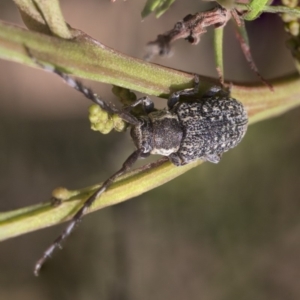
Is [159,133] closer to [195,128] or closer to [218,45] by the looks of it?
[195,128]

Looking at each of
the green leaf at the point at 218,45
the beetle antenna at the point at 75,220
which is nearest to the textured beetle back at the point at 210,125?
the green leaf at the point at 218,45

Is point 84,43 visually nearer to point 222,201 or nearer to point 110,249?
point 222,201

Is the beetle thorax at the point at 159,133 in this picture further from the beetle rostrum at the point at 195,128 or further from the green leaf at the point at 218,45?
the green leaf at the point at 218,45

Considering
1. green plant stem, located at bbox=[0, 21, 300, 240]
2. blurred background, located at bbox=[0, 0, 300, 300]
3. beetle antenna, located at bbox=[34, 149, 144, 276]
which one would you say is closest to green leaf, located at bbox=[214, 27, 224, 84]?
green plant stem, located at bbox=[0, 21, 300, 240]

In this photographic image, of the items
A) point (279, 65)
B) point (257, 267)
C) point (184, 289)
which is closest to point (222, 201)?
point (257, 267)

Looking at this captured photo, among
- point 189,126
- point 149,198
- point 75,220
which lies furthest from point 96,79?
point 149,198

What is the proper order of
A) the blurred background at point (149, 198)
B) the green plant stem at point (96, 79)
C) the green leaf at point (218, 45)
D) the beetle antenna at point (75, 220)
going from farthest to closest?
the blurred background at point (149, 198) < the green leaf at point (218, 45) < the beetle antenna at point (75, 220) < the green plant stem at point (96, 79)
